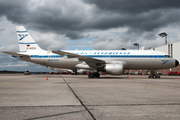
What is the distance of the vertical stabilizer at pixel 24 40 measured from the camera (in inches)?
990

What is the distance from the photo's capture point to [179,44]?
48219 millimetres

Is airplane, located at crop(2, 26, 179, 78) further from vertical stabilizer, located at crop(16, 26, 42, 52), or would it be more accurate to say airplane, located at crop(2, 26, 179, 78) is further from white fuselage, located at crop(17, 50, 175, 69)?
vertical stabilizer, located at crop(16, 26, 42, 52)

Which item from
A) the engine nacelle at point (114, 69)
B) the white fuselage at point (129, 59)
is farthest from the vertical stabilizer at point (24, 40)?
the engine nacelle at point (114, 69)

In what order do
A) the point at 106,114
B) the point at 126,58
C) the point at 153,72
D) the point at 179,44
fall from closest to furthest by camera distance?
the point at 106,114 < the point at 126,58 < the point at 153,72 < the point at 179,44

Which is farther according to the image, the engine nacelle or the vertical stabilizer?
the vertical stabilizer

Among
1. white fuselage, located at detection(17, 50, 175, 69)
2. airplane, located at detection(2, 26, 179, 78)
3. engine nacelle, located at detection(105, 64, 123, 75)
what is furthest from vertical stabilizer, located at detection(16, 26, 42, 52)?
engine nacelle, located at detection(105, 64, 123, 75)

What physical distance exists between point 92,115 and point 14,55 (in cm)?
2289

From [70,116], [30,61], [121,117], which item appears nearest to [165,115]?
[121,117]

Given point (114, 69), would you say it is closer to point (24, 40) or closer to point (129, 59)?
point (129, 59)

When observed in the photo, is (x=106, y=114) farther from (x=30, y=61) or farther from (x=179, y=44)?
(x=179, y=44)

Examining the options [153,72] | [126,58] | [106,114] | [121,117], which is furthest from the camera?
[153,72]

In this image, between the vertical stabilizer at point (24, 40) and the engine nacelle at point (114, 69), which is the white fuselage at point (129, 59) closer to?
the engine nacelle at point (114, 69)

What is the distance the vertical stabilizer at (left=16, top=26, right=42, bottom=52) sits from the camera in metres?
25.1

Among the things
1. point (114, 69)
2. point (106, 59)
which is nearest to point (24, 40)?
point (106, 59)
